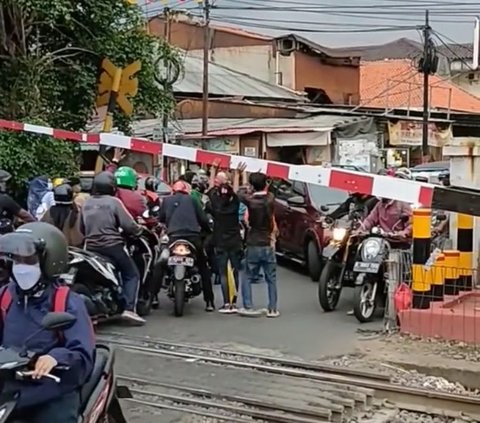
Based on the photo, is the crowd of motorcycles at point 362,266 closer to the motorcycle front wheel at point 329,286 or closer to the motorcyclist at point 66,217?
the motorcycle front wheel at point 329,286

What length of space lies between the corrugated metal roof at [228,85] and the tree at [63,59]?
15808mm

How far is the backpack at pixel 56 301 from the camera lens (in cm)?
384

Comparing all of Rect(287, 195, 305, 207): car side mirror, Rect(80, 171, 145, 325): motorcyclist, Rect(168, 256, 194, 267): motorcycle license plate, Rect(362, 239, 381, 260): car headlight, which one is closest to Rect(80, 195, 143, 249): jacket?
Rect(80, 171, 145, 325): motorcyclist

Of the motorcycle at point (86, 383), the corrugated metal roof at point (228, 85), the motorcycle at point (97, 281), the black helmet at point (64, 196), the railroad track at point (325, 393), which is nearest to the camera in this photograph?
the motorcycle at point (86, 383)

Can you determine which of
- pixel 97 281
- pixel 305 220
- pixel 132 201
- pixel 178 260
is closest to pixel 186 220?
pixel 178 260

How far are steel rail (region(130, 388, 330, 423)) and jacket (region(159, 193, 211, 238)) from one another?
137 inches

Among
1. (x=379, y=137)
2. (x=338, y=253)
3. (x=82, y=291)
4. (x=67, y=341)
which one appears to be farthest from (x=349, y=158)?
(x=67, y=341)

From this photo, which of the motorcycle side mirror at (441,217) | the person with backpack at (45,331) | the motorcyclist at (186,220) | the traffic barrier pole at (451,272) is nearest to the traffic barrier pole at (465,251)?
the traffic barrier pole at (451,272)

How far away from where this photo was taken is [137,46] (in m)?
17.6

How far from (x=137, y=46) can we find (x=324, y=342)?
10.5 metres

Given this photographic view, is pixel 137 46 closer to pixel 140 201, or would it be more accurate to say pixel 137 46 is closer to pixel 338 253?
pixel 140 201

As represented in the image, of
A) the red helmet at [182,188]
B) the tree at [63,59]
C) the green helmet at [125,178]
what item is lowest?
the red helmet at [182,188]

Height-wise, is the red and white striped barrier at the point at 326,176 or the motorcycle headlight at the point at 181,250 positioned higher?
the red and white striped barrier at the point at 326,176

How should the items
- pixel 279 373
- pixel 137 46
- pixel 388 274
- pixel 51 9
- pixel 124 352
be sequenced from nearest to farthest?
pixel 279 373, pixel 124 352, pixel 388 274, pixel 51 9, pixel 137 46
